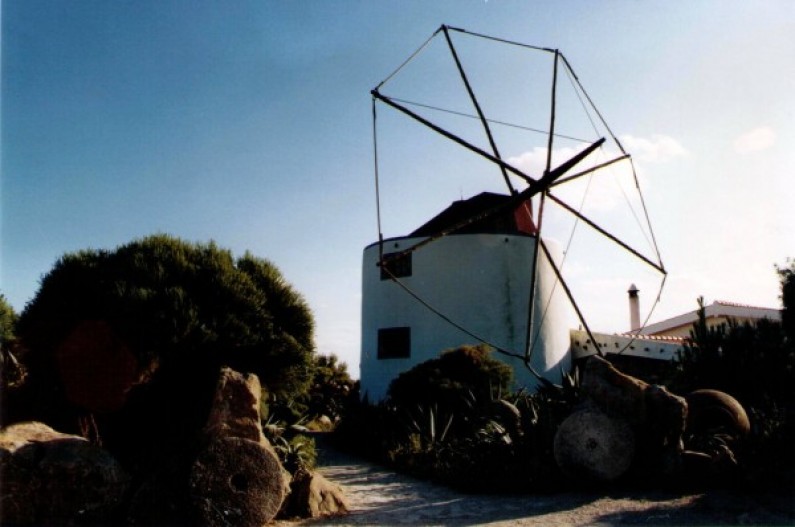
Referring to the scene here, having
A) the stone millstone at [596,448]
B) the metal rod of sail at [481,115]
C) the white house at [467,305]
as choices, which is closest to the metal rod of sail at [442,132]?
the metal rod of sail at [481,115]

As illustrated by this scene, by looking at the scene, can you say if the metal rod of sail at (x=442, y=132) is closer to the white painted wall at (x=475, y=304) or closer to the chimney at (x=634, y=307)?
the white painted wall at (x=475, y=304)

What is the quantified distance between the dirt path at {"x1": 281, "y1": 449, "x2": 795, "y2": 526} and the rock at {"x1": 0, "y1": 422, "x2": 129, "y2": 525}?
2.25 metres

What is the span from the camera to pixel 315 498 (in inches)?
303

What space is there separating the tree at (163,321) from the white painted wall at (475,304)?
11.3m

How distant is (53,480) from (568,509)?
21.3 ft

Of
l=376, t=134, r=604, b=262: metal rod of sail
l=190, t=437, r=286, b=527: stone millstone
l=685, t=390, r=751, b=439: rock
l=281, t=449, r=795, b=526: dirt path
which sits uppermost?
l=376, t=134, r=604, b=262: metal rod of sail

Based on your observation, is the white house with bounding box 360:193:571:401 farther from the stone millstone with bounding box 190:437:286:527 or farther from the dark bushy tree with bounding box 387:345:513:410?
the stone millstone with bounding box 190:437:286:527

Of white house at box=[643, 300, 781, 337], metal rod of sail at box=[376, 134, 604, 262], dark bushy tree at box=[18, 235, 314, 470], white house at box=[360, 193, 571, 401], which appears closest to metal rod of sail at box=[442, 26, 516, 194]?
metal rod of sail at box=[376, 134, 604, 262]

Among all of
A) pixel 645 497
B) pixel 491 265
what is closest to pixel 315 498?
pixel 645 497

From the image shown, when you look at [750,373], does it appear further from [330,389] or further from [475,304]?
[330,389]

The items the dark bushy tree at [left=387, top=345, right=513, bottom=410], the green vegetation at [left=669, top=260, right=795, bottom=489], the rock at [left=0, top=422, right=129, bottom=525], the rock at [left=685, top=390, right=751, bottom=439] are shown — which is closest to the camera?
the rock at [left=0, top=422, right=129, bottom=525]

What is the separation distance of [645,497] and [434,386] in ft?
25.3

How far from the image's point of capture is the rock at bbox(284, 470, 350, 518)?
7574 mm

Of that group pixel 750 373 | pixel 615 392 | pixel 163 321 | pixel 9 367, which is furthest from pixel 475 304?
pixel 9 367
